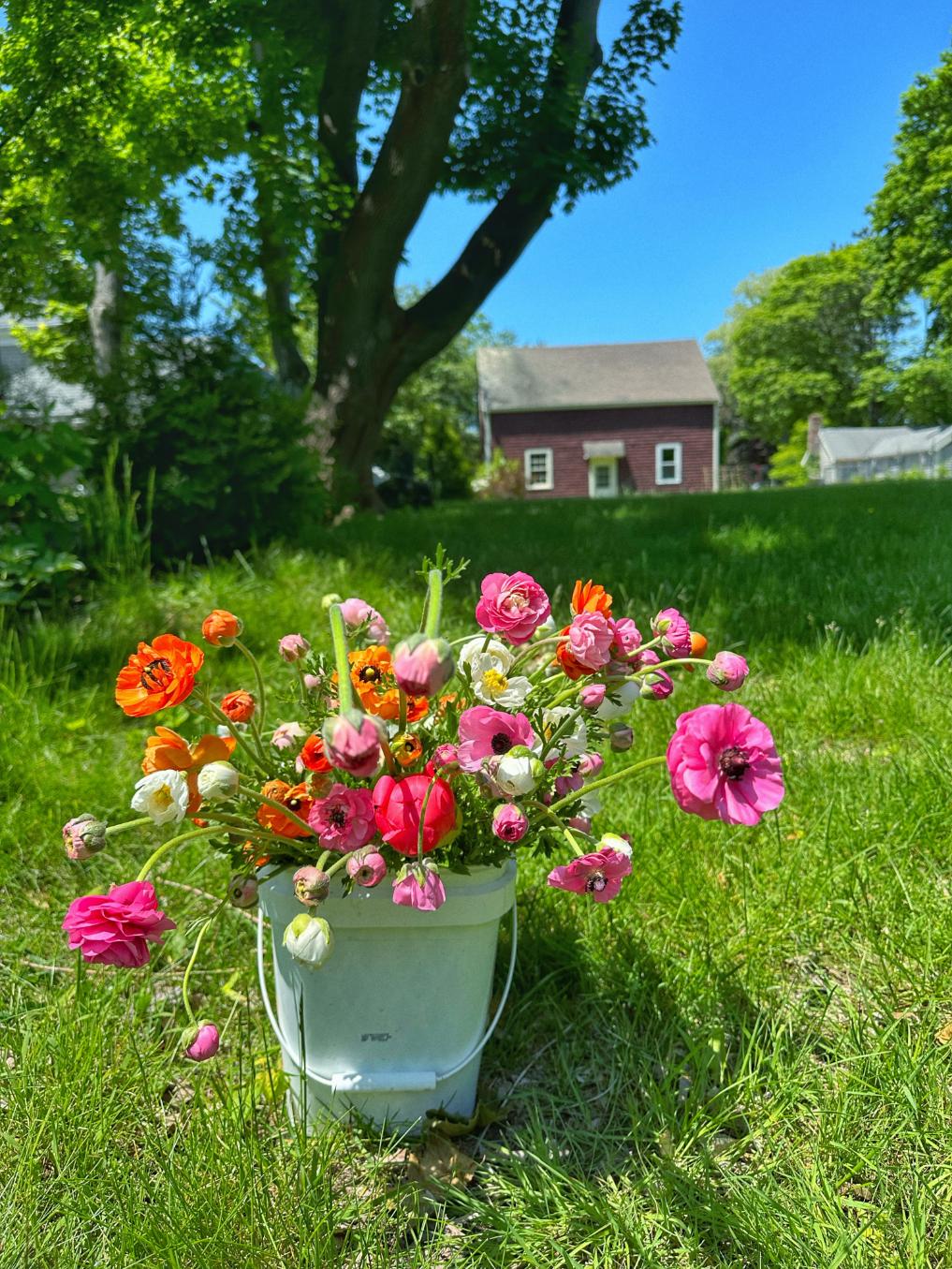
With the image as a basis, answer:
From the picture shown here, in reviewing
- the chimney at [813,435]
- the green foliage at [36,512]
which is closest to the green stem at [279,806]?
the green foliage at [36,512]

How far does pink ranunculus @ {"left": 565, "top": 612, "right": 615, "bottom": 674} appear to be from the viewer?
94 cm

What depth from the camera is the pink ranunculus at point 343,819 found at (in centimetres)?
95

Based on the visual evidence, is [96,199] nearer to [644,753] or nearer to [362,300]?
[362,300]

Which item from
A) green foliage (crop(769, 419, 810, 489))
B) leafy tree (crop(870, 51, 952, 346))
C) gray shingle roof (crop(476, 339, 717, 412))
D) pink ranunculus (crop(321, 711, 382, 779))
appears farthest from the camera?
green foliage (crop(769, 419, 810, 489))

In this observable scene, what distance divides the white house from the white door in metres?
10.3

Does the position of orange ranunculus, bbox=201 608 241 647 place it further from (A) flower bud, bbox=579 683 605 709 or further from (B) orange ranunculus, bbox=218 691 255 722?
(A) flower bud, bbox=579 683 605 709

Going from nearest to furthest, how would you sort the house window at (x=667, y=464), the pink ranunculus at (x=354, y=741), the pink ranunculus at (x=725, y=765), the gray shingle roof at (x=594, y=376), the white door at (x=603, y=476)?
the pink ranunculus at (x=354, y=741) → the pink ranunculus at (x=725, y=765) → the gray shingle roof at (x=594, y=376) → the house window at (x=667, y=464) → the white door at (x=603, y=476)

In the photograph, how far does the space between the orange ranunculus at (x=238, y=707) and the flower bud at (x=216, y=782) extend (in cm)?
21

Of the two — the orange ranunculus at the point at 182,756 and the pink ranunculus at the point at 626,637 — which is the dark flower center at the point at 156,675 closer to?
the orange ranunculus at the point at 182,756

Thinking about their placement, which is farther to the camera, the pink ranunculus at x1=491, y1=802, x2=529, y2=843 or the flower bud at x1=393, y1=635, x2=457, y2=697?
the pink ranunculus at x1=491, y1=802, x2=529, y2=843

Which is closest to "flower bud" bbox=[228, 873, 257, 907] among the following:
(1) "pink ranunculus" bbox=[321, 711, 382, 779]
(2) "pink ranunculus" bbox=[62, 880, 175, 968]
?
(2) "pink ranunculus" bbox=[62, 880, 175, 968]

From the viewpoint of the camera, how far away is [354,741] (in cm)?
64

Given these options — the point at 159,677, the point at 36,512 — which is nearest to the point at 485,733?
the point at 159,677

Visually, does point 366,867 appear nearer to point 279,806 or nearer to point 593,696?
point 279,806
